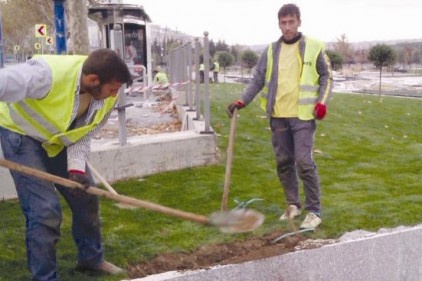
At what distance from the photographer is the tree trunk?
986 centimetres

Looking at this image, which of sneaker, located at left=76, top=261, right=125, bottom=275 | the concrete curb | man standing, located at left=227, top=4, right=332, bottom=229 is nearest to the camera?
the concrete curb

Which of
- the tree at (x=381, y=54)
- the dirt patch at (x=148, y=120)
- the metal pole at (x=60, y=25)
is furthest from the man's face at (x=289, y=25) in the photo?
the tree at (x=381, y=54)

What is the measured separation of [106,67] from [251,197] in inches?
115

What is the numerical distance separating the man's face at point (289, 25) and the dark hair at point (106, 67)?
190 cm

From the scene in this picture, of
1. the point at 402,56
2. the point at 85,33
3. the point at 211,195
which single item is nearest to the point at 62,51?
the point at 85,33

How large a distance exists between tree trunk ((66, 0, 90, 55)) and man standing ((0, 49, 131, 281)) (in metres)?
6.50

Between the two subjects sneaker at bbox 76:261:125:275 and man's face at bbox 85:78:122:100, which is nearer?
man's face at bbox 85:78:122:100

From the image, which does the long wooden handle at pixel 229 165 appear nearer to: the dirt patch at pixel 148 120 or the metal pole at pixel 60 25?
the dirt patch at pixel 148 120

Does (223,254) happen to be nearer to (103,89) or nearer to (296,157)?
(296,157)

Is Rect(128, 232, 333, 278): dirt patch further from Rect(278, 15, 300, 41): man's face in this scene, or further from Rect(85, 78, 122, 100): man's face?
Rect(278, 15, 300, 41): man's face

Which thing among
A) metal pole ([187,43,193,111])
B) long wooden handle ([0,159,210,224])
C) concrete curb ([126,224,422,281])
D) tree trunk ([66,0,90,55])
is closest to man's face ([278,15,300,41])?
concrete curb ([126,224,422,281])

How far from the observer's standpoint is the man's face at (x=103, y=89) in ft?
11.2

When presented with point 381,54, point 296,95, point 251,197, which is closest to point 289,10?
point 296,95

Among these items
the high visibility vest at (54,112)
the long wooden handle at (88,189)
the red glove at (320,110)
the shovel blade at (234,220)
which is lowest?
the shovel blade at (234,220)
